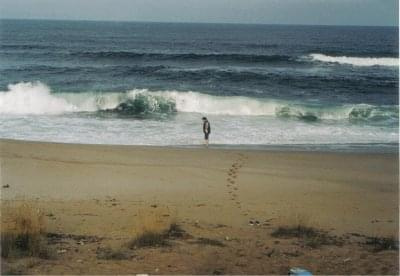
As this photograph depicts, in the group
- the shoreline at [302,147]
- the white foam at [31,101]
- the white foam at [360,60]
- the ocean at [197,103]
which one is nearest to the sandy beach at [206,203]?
the shoreline at [302,147]

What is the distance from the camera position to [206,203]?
8.83 m

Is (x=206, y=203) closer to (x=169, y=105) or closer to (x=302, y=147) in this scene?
(x=302, y=147)

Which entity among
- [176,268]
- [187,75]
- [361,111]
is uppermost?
[187,75]

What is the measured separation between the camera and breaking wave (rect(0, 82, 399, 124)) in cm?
2166

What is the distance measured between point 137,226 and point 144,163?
479cm

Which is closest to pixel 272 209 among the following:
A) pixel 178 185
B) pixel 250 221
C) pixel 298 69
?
pixel 250 221

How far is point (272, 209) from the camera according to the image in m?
8.63

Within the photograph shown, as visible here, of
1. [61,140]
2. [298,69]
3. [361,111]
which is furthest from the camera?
[298,69]

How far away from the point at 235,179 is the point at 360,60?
4146cm

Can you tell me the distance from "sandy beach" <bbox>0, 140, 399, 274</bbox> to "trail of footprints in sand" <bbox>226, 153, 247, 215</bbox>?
0.07 ft

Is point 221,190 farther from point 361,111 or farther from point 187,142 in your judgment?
point 361,111

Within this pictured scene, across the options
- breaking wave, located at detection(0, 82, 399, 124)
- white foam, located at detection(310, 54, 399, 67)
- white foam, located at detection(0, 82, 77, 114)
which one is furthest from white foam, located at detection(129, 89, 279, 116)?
white foam, located at detection(310, 54, 399, 67)

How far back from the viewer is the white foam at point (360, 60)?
151 feet

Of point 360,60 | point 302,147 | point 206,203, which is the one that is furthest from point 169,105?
point 360,60
